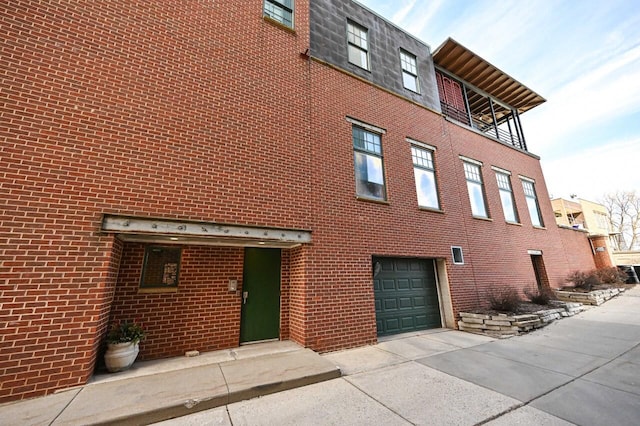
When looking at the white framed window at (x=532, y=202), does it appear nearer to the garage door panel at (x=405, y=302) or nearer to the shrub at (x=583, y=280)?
the shrub at (x=583, y=280)

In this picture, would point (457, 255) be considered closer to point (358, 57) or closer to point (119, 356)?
point (358, 57)

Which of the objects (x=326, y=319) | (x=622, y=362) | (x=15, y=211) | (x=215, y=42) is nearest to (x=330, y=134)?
(x=215, y=42)

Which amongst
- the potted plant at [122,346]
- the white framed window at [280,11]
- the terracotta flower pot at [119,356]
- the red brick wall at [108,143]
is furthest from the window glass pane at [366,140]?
the terracotta flower pot at [119,356]

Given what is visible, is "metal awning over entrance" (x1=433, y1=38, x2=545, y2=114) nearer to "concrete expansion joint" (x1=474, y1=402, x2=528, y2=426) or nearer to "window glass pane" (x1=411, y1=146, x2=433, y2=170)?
"window glass pane" (x1=411, y1=146, x2=433, y2=170)

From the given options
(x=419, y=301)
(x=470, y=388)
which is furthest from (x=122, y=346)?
(x=419, y=301)

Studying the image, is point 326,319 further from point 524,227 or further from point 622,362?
point 524,227

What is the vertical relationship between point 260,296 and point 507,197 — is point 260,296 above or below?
below

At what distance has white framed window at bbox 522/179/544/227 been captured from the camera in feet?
40.9

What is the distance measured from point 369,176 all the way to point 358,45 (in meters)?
4.86

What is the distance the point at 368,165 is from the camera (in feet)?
24.6

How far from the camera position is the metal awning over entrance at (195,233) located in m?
4.10

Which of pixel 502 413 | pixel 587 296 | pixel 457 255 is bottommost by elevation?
pixel 502 413

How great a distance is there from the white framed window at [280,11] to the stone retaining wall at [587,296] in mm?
14642

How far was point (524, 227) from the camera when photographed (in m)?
11.3
